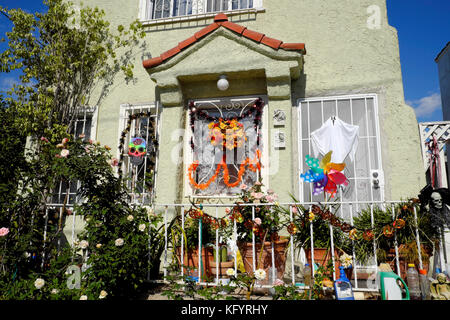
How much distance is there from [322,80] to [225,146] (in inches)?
76.8

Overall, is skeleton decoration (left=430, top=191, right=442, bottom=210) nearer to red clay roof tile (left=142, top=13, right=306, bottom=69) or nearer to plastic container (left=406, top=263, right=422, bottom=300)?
plastic container (left=406, top=263, right=422, bottom=300)

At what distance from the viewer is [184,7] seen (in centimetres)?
623

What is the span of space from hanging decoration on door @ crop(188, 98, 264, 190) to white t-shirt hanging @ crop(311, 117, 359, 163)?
0.95 m

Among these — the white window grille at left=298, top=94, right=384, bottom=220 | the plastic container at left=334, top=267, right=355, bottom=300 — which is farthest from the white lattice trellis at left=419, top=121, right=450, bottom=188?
the plastic container at left=334, top=267, right=355, bottom=300

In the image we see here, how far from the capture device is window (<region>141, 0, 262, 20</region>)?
19.6 feet

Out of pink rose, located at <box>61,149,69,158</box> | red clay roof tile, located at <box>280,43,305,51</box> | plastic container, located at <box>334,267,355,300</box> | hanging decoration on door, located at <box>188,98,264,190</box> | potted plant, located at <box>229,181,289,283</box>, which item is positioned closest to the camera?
plastic container, located at <box>334,267,355,300</box>

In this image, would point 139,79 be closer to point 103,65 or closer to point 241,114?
point 103,65

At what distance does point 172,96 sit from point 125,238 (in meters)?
2.71

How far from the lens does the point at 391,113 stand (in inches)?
193

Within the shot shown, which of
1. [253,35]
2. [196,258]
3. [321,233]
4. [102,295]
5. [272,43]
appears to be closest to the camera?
[102,295]

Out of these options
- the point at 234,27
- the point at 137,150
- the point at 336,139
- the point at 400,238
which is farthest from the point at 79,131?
the point at 400,238

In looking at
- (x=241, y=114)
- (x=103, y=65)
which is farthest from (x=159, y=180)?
(x=103, y=65)

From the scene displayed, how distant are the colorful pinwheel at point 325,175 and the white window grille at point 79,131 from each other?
12.8 feet

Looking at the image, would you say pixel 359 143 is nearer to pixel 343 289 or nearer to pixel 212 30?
pixel 343 289
